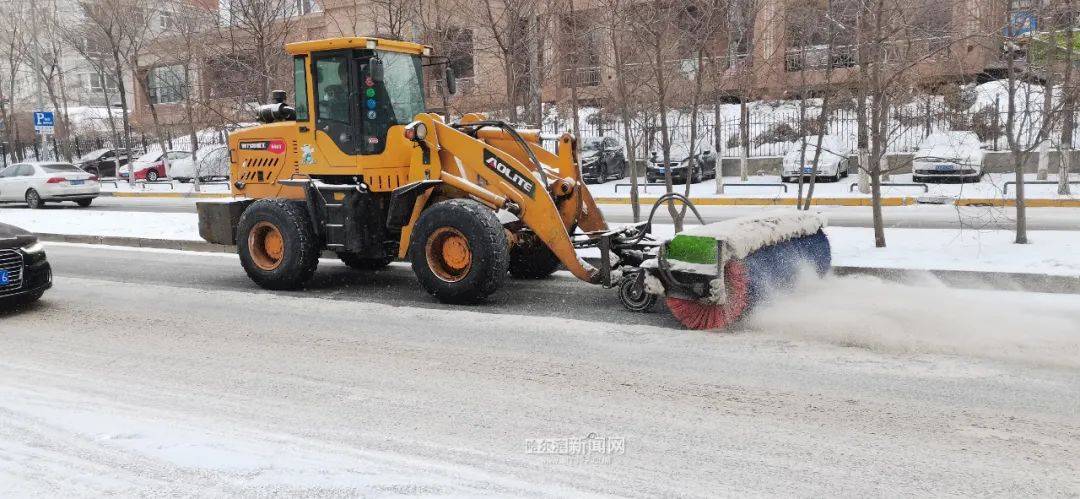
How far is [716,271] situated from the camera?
7102 millimetres

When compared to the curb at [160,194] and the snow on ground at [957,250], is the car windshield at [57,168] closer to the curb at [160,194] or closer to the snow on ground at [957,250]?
the curb at [160,194]

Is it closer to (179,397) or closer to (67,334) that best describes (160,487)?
(179,397)

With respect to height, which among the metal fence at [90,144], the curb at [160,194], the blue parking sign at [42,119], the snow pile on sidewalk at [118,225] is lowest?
the snow pile on sidewalk at [118,225]

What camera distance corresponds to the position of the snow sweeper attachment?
716 centimetres

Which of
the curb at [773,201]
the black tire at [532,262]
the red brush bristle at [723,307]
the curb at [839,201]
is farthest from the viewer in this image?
the curb at [773,201]

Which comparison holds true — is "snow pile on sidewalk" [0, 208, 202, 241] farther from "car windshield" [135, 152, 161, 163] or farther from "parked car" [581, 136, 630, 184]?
"car windshield" [135, 152, 161, 163]

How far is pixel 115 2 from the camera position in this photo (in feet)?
88.1

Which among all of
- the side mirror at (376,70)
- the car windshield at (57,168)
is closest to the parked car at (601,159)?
the car windshield at (57,168)

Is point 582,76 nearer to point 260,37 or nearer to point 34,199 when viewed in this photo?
point 260,37

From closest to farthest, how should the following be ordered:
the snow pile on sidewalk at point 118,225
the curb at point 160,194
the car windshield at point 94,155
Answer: the snow pile on sidewalk at point 118,225
the curb at point 160,194
the car windshield at point 94,155

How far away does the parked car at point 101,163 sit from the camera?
4128 centimetres

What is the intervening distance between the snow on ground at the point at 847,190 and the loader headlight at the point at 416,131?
1285 centimetres

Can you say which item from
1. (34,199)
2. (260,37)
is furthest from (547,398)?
(34,199)

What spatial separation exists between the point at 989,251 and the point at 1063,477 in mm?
6739
